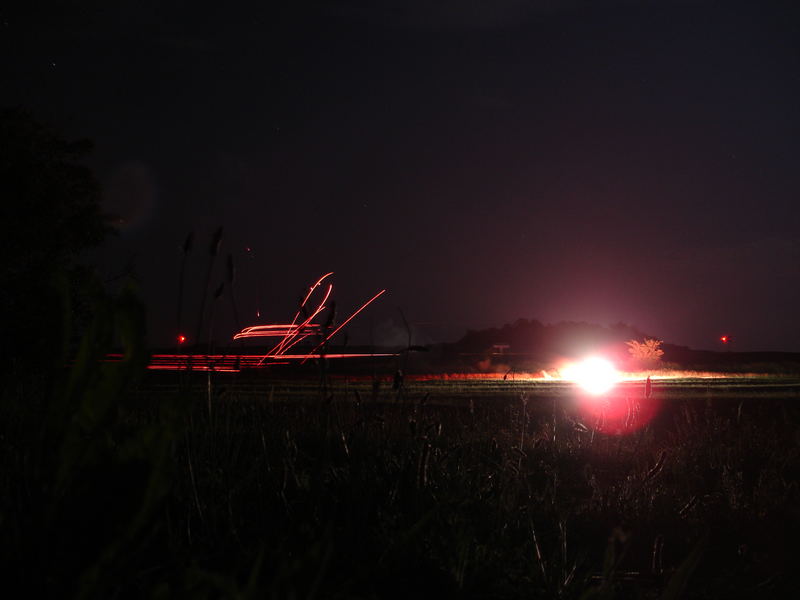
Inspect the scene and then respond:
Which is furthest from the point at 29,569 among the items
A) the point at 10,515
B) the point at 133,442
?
the point at 10,515

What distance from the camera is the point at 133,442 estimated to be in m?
1.92

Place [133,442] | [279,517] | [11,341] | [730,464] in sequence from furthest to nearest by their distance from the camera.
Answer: [11,341] < [730,464] < [279,517] < [133,442]

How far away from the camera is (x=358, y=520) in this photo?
148 inches

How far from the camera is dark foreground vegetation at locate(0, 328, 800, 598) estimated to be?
1.87 metres

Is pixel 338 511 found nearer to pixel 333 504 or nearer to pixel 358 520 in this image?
pixel 333 504

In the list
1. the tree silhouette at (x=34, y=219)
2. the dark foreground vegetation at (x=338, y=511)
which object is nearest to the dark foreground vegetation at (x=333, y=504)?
the dark foreground vegetation at (x=338, y=511)

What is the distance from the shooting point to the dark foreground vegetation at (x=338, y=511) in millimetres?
1866

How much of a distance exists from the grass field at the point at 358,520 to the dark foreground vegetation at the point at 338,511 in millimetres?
11

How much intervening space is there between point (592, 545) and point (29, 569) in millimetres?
3838

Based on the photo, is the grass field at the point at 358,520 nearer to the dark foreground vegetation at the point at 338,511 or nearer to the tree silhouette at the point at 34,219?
the dark foreground vegetation at the point at 338,511

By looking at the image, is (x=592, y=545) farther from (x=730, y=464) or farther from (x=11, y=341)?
(x=11, y=341)

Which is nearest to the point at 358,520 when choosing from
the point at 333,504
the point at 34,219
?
the point at 333,504

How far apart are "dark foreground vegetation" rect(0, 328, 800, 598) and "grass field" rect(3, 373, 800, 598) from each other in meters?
0.01

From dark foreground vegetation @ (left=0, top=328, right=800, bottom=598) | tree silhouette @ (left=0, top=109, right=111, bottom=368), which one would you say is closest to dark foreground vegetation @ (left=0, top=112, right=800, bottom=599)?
dark foreground vegetation @ (left=0, top=328, right=800, bottom=598)
